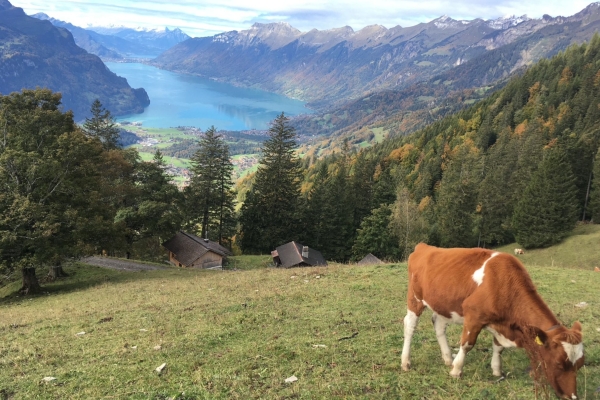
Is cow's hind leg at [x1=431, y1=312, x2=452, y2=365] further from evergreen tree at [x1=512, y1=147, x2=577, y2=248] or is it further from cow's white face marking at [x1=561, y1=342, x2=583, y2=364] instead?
evergreen tree at [x1=512, y1=147, x2=577, y2=248]

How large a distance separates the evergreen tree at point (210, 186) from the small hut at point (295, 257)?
11.5 meters

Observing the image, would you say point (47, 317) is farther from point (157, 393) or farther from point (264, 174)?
point (264, 174)

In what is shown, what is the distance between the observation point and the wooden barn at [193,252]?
43.7 metres

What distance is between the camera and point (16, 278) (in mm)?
26344

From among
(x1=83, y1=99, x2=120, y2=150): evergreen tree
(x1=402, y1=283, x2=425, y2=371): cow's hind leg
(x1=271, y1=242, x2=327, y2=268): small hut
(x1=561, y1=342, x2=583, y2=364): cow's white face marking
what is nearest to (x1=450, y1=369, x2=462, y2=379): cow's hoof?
(x1=402, y1=283, x2=425, y2=371): cow's hind leg

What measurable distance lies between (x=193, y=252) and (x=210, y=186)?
31.2 ft

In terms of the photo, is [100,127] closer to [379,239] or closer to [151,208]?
[151,208]

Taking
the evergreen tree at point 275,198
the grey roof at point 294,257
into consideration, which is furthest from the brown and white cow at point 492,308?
the evergreen tree at point 275,198

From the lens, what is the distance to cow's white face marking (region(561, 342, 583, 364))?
16.1 feet

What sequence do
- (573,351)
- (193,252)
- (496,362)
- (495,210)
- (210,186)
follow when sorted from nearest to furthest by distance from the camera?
(573,351) → (496,362) → (193,252) → (210,186) → (495,210)

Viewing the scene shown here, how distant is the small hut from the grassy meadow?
24.4 meters

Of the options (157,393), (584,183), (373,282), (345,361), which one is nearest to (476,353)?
(345,361)

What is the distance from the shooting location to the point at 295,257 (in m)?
43.3

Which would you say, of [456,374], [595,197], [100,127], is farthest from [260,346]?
[595,197]
